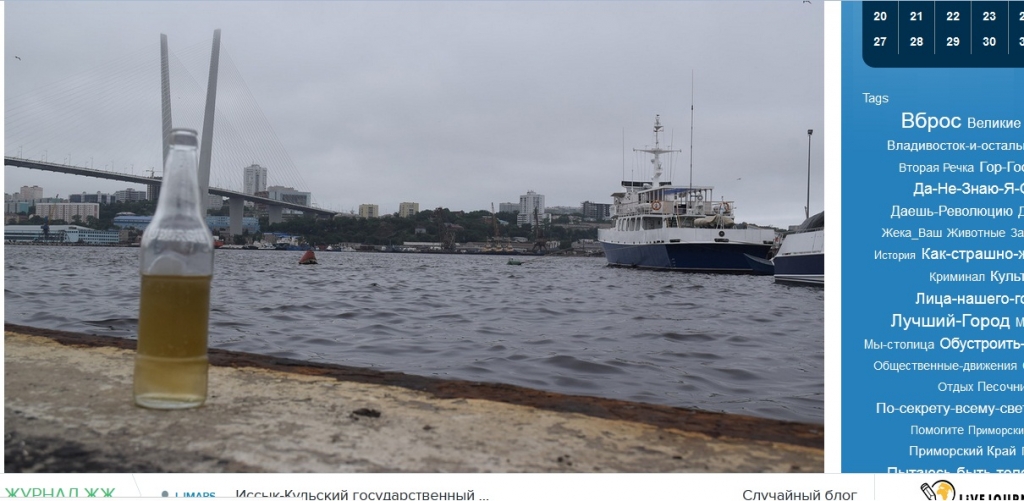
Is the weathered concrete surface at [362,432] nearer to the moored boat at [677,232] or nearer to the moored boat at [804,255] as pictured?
the moored boat at [804,255]

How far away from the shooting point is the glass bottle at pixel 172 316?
2.25 metres

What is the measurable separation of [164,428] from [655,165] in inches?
1955

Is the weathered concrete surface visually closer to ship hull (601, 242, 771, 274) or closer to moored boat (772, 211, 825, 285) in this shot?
moored boat (772, 211, 825, 285)

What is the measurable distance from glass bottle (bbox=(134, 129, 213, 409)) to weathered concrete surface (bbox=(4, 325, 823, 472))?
0.23ft

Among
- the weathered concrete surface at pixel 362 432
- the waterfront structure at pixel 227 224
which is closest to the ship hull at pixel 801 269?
the weathered concrete surface at pixel 362 432

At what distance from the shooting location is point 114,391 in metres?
2.52

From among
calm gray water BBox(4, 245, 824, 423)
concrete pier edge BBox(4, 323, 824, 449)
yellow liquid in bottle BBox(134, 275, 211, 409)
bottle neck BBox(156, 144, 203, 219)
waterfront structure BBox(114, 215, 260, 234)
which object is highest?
waterfront structure BBox(114, 215, 260, 234)

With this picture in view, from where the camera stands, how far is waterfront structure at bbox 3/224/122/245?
77.1m

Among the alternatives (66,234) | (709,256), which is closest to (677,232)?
(709,256)

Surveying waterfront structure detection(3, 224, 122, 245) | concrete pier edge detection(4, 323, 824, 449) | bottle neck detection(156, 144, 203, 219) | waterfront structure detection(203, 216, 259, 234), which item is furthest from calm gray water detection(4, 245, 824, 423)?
waterfront structure detection(3, 224, 122, 245)
